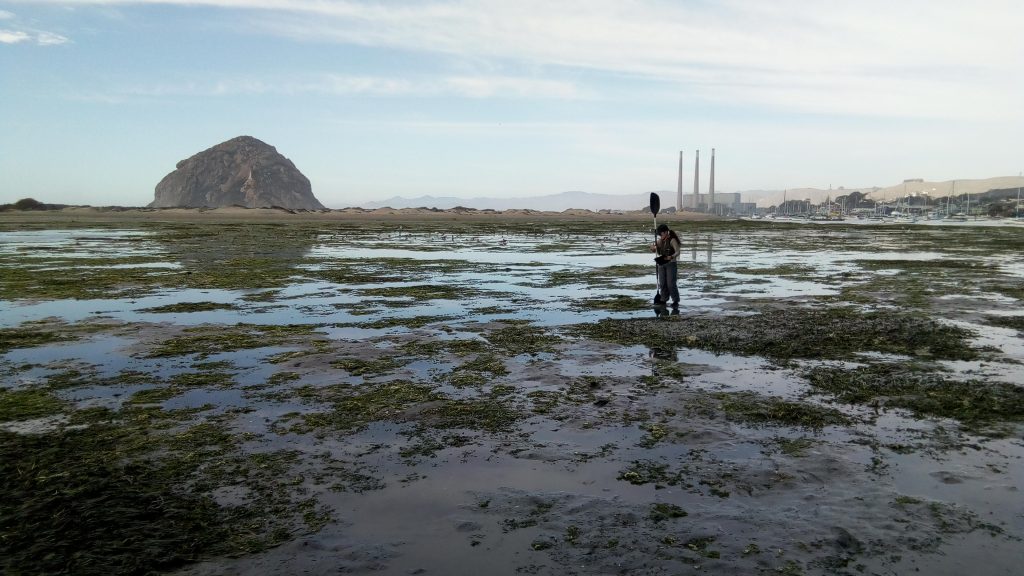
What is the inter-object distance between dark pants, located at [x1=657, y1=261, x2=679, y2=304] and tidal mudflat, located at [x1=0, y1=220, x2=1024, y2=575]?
753mm

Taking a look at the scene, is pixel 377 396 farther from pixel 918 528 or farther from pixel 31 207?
pixel 31 207

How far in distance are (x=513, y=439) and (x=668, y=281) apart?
1083cm

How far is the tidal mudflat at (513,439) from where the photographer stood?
5.15 m

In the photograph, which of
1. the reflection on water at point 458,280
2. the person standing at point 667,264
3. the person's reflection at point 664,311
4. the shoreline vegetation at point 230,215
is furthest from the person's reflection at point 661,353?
the shoreline vegetation at point 230,215

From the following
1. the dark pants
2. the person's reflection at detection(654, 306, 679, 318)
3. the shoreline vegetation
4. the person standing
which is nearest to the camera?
the person's reflection at detection(654, 306, 679, 318)

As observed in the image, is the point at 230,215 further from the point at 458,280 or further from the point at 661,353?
the point at 661,353

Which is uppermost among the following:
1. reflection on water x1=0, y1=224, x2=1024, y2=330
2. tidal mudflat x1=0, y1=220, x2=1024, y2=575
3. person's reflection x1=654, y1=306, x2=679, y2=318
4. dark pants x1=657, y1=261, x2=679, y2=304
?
dark pants x1=657, y1=261, x2=679, y2=304

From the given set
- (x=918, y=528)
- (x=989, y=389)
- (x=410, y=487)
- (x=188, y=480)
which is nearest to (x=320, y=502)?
(x=410, y=487)

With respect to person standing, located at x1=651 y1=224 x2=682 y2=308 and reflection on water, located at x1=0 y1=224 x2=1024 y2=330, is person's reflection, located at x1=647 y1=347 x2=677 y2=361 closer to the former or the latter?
reflection on water, located at x1=0 y1=224 x2=1024 y2=330

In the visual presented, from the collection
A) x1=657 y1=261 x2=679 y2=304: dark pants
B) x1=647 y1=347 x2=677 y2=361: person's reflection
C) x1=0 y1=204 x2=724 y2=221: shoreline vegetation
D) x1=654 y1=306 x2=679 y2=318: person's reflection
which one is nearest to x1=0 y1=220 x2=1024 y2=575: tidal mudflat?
x1=647 y1=347 x2=677 y2=361: person's reflection

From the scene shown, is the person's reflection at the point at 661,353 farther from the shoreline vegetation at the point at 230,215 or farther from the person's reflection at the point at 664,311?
the shoreline vegetation at the point at 230,215

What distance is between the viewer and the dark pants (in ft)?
57.0

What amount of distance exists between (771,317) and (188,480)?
43.3ft

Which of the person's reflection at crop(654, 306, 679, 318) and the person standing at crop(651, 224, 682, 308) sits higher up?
the person standing at crop(651, 224, 682, 308)
